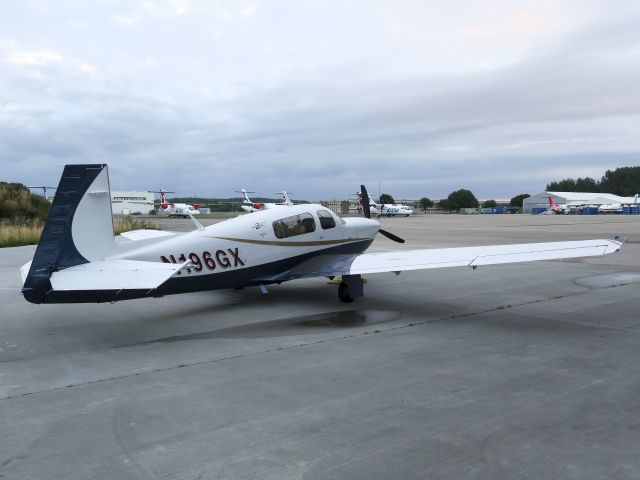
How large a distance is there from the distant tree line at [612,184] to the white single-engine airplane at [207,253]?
170m

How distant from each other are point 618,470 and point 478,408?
53.4 inches

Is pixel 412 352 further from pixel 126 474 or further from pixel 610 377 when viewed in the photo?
pixel 126 474

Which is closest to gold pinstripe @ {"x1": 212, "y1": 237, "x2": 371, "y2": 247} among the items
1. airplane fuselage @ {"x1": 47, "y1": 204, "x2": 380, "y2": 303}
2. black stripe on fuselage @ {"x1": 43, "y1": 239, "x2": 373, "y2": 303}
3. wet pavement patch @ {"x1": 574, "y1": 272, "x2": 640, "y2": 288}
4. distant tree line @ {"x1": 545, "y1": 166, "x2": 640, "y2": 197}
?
airplane fuselage @ {"x1": 47, "y1": 204, "x2": 380, "y2": 303}

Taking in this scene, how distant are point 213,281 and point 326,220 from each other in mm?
3195

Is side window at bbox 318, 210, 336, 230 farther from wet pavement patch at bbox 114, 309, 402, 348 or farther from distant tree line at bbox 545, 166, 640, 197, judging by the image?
distant tree line at bbox 545, 166, 640, 197

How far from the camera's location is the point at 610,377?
5738mm

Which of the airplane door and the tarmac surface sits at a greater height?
the airplane door

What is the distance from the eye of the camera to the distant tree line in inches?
6097

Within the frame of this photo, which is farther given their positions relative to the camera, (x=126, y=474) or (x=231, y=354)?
(x=231, y=354)

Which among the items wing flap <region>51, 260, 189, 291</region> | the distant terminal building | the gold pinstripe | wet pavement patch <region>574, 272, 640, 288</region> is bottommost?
wet pavement patch <region>574, 272, 640, 288</region>

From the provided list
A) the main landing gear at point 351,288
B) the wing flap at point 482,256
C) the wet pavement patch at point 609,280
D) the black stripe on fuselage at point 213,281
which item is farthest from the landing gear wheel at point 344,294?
the wet pavement patch at point 609,280

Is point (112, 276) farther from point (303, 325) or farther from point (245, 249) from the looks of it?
point (303, 325)

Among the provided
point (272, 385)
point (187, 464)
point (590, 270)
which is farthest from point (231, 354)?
point (590, 270)

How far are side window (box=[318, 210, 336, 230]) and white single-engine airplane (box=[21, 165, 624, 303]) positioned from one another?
3cm
